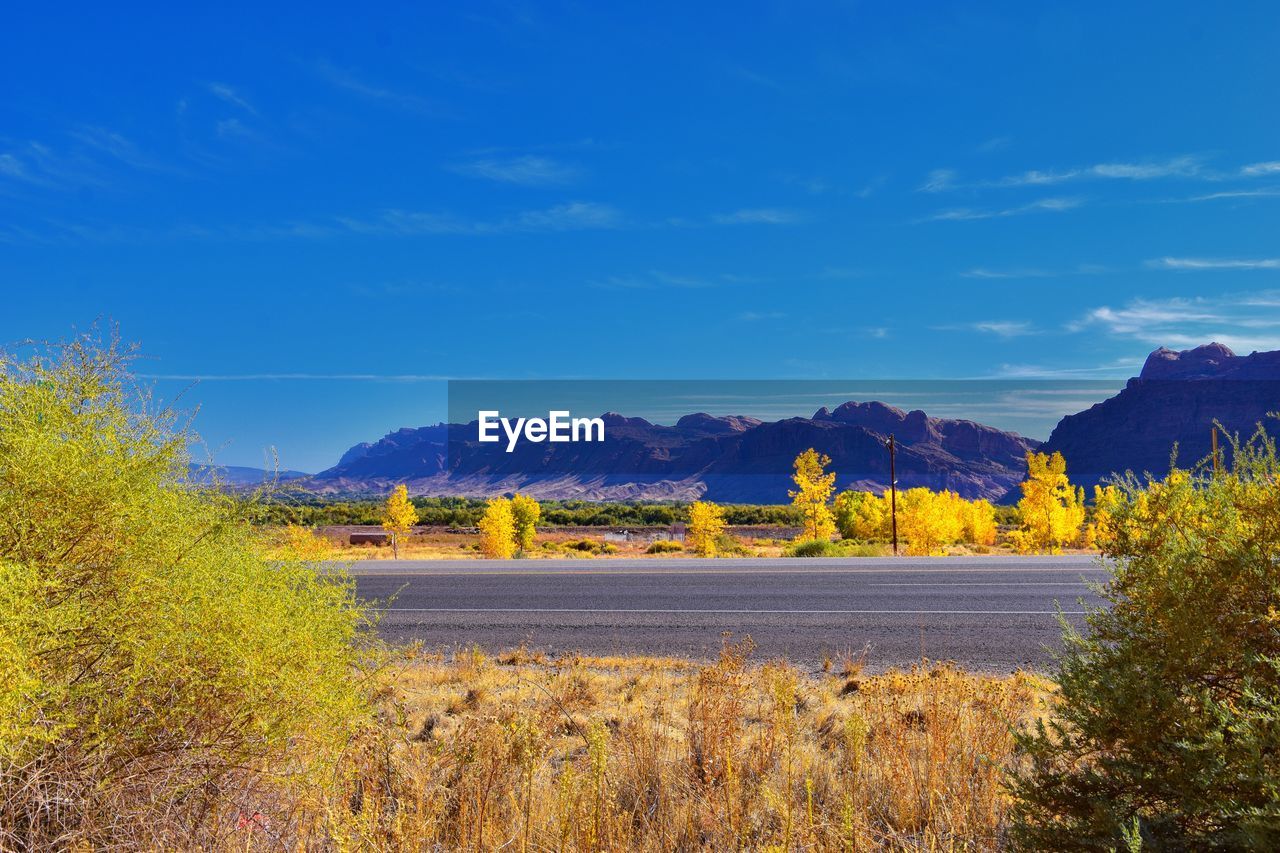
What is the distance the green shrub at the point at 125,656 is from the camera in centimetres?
320

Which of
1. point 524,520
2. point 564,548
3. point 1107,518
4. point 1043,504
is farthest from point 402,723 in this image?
point 524,520

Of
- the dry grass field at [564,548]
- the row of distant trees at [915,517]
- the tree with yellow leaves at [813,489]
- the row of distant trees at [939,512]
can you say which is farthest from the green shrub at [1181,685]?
the tree with yellow leaves at [813,489]

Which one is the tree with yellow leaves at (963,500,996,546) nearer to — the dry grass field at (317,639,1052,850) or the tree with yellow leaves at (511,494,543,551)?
the tree with yellow leaves at (511,494,543,551)

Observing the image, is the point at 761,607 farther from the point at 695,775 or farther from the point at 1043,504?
the point at 1043,504

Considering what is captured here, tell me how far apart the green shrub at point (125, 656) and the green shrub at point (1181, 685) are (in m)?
2.94

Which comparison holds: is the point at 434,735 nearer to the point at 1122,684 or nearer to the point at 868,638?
the point at 1122,684

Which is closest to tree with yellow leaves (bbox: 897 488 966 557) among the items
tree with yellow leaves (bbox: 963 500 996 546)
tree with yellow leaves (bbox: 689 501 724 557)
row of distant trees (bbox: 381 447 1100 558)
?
row of distant trees (bbox: 381 447 1100 558)

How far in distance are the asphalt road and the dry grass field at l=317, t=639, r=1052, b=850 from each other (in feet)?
8.99

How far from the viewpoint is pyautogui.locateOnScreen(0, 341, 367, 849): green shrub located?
10.5ft

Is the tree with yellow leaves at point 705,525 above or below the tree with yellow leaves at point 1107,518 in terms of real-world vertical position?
below

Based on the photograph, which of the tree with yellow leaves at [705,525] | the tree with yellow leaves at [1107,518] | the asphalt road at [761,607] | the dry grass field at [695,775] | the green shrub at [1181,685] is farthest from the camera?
the tree with yellow leaves at [705,525]

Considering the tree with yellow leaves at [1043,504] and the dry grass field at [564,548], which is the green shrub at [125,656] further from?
the tree with yellow leaves at [1043,504]

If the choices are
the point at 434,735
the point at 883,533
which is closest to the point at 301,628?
the point at 434,735

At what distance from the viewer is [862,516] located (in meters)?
48.6
